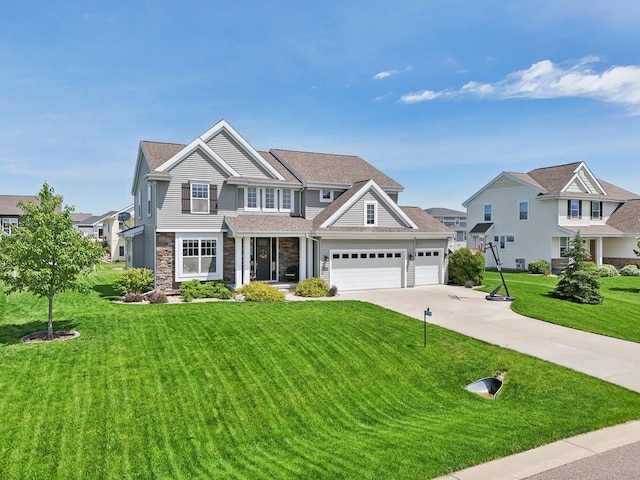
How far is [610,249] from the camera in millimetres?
37406

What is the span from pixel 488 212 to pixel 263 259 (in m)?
24.8

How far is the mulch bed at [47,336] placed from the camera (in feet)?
38.2

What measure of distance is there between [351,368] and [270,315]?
198 inches

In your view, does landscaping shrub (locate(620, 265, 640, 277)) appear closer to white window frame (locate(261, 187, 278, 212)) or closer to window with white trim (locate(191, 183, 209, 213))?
white window frame (locate(261, 187, 278, 212))

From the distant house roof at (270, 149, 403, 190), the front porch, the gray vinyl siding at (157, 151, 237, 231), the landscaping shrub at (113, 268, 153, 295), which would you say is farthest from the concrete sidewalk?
the landscaping shrub at (113, 268, 153, 295)

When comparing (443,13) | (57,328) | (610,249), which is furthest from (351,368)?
(610,249)

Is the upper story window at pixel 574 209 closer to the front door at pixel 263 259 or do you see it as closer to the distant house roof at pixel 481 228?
the distant house roof at pixel 481 228

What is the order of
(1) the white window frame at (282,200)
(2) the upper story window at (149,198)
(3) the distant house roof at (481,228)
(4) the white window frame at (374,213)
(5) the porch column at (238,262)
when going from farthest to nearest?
(3) the distant house roof at (481,228) < (1) the white window frame at (282,200) < (4) the white window frame at (374,213) < (2) the upper story window at (149,198) < (5) the porch column at (238,262)

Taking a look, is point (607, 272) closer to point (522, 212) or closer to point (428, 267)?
point (522, 212)

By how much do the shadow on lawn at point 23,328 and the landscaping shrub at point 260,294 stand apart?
23.1 ft

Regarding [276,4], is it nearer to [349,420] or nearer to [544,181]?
[349,420]

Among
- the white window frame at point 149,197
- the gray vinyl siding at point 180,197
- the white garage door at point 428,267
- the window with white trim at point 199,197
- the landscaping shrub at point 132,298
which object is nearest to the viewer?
the landscaping shrub at point 132,298

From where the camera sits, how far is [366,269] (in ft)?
75.0

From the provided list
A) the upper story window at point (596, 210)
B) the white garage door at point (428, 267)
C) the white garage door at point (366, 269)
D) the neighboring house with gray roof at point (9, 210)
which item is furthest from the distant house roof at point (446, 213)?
the neighboring house with gray roof at point (9, 210)
